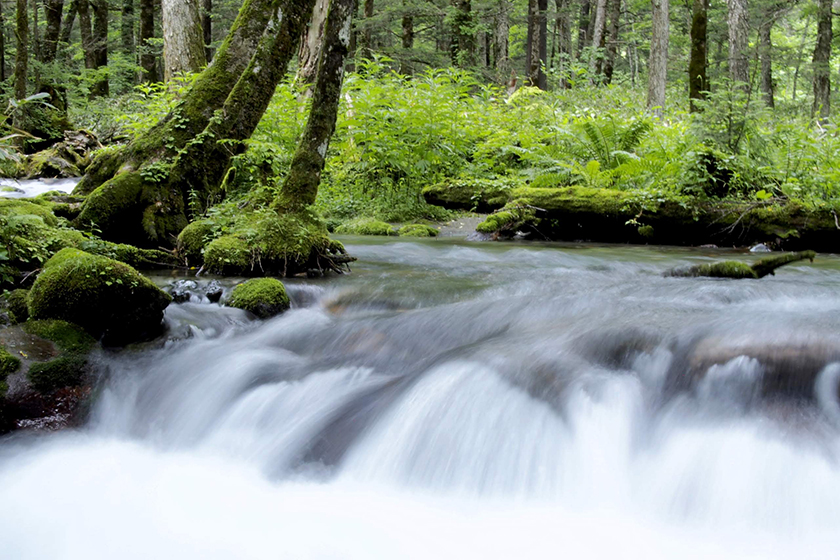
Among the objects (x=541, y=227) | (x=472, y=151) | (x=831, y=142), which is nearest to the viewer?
(x=831, y=142)

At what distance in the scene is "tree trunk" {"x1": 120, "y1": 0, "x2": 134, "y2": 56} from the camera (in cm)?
2756

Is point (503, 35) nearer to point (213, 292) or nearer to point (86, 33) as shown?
point (86, 33)

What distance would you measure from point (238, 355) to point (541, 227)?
6372 mm

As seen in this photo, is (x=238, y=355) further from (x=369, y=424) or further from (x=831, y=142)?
(x=831, y=142)

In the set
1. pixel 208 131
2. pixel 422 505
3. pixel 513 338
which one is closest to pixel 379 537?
pixel 422 505

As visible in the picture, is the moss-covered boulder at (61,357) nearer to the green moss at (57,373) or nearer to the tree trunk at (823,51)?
the green moss at (57,373)

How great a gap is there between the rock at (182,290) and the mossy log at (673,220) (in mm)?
5606

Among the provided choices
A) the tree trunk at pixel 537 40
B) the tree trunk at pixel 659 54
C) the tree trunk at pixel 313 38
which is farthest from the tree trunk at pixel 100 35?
the tree trunk at pixel 659 54

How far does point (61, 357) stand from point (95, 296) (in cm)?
47

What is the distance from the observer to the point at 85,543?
2.89 meters

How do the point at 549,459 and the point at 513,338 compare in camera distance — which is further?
the point at 513,338

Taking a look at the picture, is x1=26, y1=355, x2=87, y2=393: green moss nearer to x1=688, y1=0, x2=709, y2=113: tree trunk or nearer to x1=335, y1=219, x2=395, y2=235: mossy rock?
x1=335, y1=219, x2=395, y2=235: mossy rock

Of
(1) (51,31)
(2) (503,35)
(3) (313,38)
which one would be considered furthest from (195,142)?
(1) (51,31)

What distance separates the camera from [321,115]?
20.6 feet
